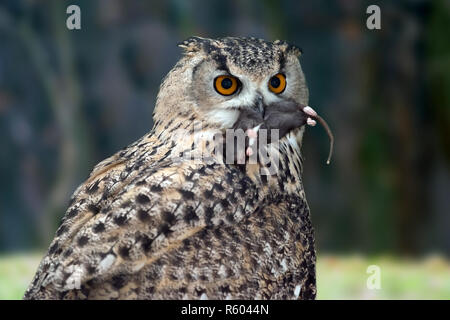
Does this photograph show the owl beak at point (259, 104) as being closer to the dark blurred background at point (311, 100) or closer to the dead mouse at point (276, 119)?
the dead mouse at point (276, 119)

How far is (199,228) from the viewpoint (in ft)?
6.86

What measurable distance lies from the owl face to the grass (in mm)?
2397

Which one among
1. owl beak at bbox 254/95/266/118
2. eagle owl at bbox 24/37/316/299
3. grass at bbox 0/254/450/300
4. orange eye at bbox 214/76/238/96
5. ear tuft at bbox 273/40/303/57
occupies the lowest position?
grass at bbox 0/254/450/300

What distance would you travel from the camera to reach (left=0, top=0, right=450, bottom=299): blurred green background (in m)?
8.23

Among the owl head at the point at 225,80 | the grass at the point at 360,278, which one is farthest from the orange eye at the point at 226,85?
the grass at the point at 360,278

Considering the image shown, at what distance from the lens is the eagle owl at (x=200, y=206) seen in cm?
201

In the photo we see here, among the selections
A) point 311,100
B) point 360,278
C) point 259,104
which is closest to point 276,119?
point 259,104

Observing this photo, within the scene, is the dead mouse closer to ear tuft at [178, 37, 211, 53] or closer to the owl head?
the owl head

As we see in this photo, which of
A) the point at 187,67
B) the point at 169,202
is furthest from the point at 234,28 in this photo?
the point at 169,202

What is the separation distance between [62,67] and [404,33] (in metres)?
4.51

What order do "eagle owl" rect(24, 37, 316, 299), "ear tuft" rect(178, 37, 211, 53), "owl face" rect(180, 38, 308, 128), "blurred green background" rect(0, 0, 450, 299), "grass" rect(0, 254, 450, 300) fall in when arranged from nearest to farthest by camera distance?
"eagle owl" rect(24, 37, 316, 299) → "owl face" rect(180, 38, 308, 128) → "ear tuft" rect(178, 37, 211, 53) → "grass" rect(0, 254, 450, 300) → "blurred green background" rect(0, 0, 450, 299)

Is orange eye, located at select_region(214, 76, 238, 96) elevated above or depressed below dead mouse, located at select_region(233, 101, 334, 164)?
above

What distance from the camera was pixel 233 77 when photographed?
2.35 meters

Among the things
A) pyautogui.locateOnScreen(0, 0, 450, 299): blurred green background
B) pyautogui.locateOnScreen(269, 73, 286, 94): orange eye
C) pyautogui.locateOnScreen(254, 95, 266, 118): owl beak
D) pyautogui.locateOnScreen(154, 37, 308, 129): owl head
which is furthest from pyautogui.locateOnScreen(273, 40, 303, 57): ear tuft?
pyautogui.locateOnScreen(0, 0, 450, 299): blurred green background
